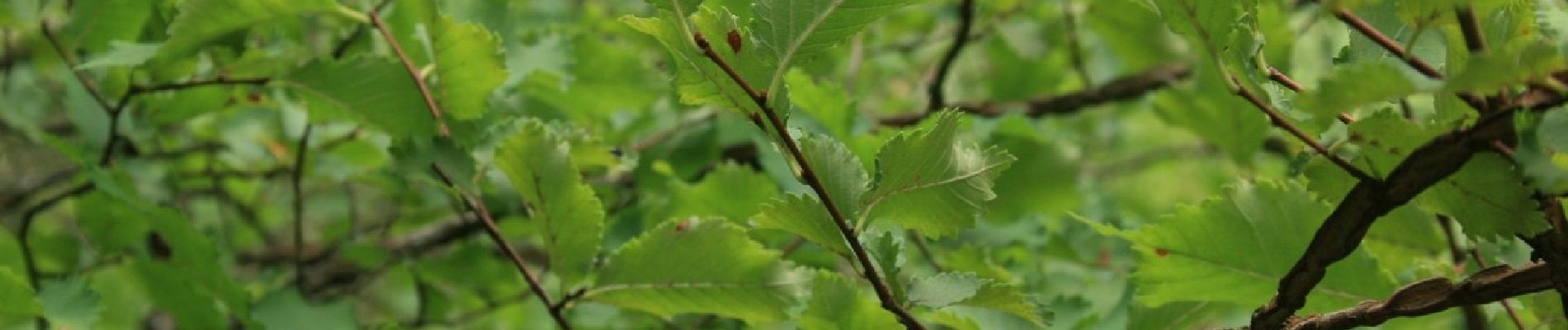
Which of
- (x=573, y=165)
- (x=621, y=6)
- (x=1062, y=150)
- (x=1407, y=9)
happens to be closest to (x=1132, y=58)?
(x=1062, y=150)

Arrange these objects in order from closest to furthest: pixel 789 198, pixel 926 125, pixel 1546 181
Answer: pixel 1546 181
pixel 789 198
pixel 926 125

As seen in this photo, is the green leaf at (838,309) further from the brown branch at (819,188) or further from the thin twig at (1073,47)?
the thin twig at (1073,47)

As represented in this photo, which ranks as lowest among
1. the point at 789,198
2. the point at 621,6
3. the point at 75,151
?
the point at 621,6

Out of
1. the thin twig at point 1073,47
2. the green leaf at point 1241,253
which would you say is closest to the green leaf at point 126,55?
the green leaf at point 1241,253

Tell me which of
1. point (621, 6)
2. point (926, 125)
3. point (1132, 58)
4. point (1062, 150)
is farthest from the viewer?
point (621, 6)

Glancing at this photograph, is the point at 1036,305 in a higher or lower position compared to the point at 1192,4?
lower

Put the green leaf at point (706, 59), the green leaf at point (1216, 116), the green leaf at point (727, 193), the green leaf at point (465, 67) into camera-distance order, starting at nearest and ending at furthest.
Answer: the green leaf at point (706, 59) → the green leaf at point (465, 67) → the green leaf at point (727, 193) → the green leaf at point (1216, 116)

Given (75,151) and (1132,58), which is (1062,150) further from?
(75,151)
